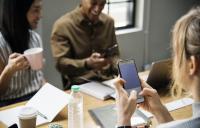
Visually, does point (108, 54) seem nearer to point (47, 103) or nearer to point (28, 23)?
point (28, 23)

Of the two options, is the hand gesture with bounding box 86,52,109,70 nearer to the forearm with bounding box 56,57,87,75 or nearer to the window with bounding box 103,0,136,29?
the forearm with bounding box 56,57,87,75

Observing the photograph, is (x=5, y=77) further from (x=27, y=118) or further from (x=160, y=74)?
(x=160, y=74)

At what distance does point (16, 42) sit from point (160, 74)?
3.00ft

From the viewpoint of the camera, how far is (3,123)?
5.58 ft

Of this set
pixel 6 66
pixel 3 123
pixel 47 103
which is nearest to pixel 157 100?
pixel 47 103

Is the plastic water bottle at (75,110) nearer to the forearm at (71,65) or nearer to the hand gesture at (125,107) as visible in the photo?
the hand gesture at (125,107)

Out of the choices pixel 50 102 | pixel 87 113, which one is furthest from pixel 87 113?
pixel 50 102

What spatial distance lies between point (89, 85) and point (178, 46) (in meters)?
0.98

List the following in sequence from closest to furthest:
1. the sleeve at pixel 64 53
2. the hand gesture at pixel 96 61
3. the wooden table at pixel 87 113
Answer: the wooden table at pixel 87 113 → the hand gesture at pixel 96 61 → the sleeve at pixel 64 53

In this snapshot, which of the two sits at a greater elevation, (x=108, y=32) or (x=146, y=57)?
(x=108, y=32)

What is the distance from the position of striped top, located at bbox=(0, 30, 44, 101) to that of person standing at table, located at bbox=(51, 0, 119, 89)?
0.89 feet

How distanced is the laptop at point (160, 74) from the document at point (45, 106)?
0.54 meters

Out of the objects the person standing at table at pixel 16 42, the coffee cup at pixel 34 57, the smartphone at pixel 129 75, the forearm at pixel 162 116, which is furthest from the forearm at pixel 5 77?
the forearm at pixel 162 116

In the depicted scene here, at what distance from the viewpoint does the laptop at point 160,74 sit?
198 centimetres
